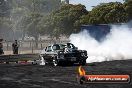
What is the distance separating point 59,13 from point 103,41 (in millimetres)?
38545

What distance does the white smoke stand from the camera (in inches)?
1273

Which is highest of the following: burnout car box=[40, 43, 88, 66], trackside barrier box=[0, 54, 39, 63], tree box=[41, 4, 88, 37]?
tree box=[41, 4, 88, 37]

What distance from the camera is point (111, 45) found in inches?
1328

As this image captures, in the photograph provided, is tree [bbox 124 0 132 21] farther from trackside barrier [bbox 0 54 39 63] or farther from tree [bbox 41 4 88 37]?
trackside barrier [bbox 0 54 39 63]

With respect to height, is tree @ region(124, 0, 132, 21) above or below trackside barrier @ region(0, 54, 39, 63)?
above

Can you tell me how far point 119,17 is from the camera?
5366cm

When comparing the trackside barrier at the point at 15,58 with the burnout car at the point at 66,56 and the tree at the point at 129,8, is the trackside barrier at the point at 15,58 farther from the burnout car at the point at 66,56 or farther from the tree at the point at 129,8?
the tree at the point at 129,8

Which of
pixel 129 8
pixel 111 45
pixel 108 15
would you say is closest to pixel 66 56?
pixel 111 45

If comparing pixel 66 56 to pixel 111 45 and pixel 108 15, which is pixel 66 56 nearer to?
pixel 111 45

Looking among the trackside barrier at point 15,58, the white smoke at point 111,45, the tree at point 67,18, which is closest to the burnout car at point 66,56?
the trackside barrier at point 15,58

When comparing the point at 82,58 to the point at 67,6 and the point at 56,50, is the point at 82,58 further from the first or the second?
the point at 67,6

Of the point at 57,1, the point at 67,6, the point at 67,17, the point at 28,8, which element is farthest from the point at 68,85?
the point at 57,1

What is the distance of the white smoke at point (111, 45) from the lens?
106 ft

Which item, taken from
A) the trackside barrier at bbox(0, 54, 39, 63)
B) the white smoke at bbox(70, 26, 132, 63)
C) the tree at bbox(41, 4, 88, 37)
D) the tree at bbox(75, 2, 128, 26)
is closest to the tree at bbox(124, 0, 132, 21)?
the tree at bbox(75, 2, 128, 26)
